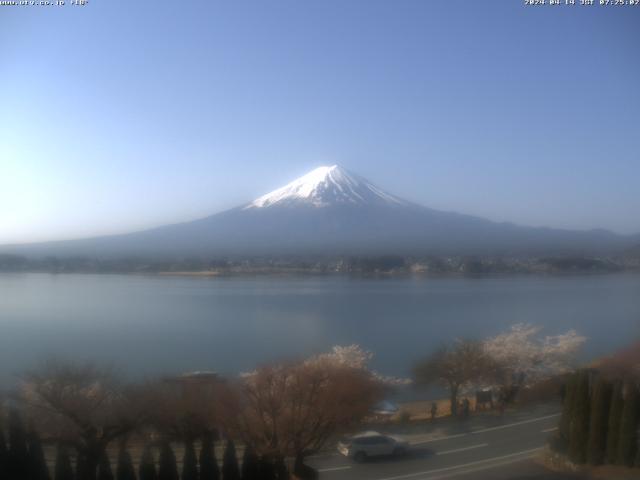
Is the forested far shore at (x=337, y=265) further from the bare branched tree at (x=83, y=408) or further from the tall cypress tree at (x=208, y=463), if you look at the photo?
the tall cypress tree at (x=208, y=463)

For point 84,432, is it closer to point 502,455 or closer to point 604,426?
point 502,455

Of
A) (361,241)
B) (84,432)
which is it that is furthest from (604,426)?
(361,241)

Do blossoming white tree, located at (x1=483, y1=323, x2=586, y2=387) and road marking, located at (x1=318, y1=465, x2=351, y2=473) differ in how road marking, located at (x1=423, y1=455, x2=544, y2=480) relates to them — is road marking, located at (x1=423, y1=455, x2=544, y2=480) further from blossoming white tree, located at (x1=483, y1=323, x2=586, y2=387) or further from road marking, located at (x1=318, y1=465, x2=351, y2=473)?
blossoming white tree, located at (x1=483, y1=323, x2=586, y2=387)

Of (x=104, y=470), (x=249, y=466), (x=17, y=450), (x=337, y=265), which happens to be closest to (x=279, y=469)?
(x=249, y=466)

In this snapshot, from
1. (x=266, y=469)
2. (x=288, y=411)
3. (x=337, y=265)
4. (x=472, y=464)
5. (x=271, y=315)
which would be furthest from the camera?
(x=337, y=265)

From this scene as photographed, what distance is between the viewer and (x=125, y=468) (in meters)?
3.65

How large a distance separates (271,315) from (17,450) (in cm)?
325

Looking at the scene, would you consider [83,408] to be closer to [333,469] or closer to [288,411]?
[288,411]

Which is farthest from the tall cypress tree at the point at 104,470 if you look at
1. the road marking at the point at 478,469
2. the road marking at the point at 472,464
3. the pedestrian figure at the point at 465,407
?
→ the pedestrian figure at the point at 465,407

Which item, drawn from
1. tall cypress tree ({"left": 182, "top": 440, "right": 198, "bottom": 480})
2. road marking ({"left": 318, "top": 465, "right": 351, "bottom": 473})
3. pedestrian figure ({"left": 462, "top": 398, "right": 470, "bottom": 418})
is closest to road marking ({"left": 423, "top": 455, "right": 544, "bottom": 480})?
road marking ({"left": 318, "top": 465, "right": 351, "bottom": 473})

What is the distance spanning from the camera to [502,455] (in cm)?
423

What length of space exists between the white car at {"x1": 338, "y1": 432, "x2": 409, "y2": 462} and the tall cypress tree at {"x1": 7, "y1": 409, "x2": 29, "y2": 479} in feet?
6.76

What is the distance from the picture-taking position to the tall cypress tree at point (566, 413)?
433 centimetres

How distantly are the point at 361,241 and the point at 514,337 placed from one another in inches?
178
